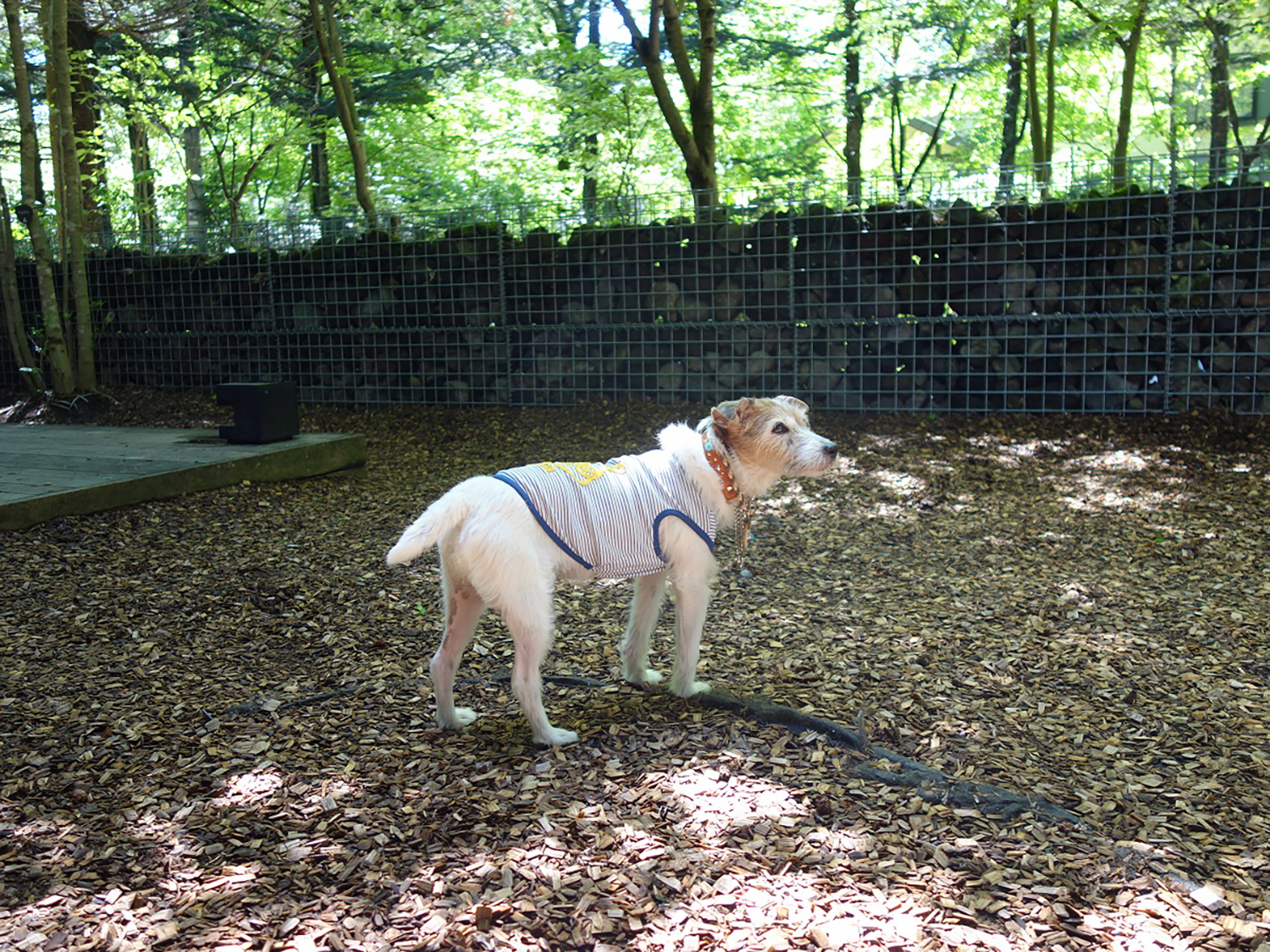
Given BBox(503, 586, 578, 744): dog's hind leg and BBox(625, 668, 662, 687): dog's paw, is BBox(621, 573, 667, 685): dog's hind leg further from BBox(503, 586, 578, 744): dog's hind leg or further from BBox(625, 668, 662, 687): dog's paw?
BBox(503, 586, 578, 744): dog's hind leg

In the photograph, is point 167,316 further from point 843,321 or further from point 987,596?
point 987,596

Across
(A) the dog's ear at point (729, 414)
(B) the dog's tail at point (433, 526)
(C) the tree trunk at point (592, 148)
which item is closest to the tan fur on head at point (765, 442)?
(A) the dog's ear at point (729, 414)

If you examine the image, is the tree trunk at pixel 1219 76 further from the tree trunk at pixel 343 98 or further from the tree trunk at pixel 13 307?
the tree trunk at pixel 13 307

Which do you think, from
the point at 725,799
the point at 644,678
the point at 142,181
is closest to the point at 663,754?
the point at 725,799

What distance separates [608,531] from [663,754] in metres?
0.83

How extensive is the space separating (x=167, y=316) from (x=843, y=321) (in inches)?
373

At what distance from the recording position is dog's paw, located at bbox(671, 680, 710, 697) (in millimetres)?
3898

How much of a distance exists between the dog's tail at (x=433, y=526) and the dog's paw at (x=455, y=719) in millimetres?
748

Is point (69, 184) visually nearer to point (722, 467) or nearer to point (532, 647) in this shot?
point (722, 467)

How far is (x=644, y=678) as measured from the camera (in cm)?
412

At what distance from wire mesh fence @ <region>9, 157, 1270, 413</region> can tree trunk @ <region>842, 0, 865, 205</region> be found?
25.1 ft

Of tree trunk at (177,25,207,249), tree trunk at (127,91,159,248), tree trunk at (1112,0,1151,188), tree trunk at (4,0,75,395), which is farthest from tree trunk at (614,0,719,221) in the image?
tree trunk at (127,91,159,248)

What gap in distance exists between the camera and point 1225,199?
9242 millimetres

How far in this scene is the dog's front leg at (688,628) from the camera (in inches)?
149
